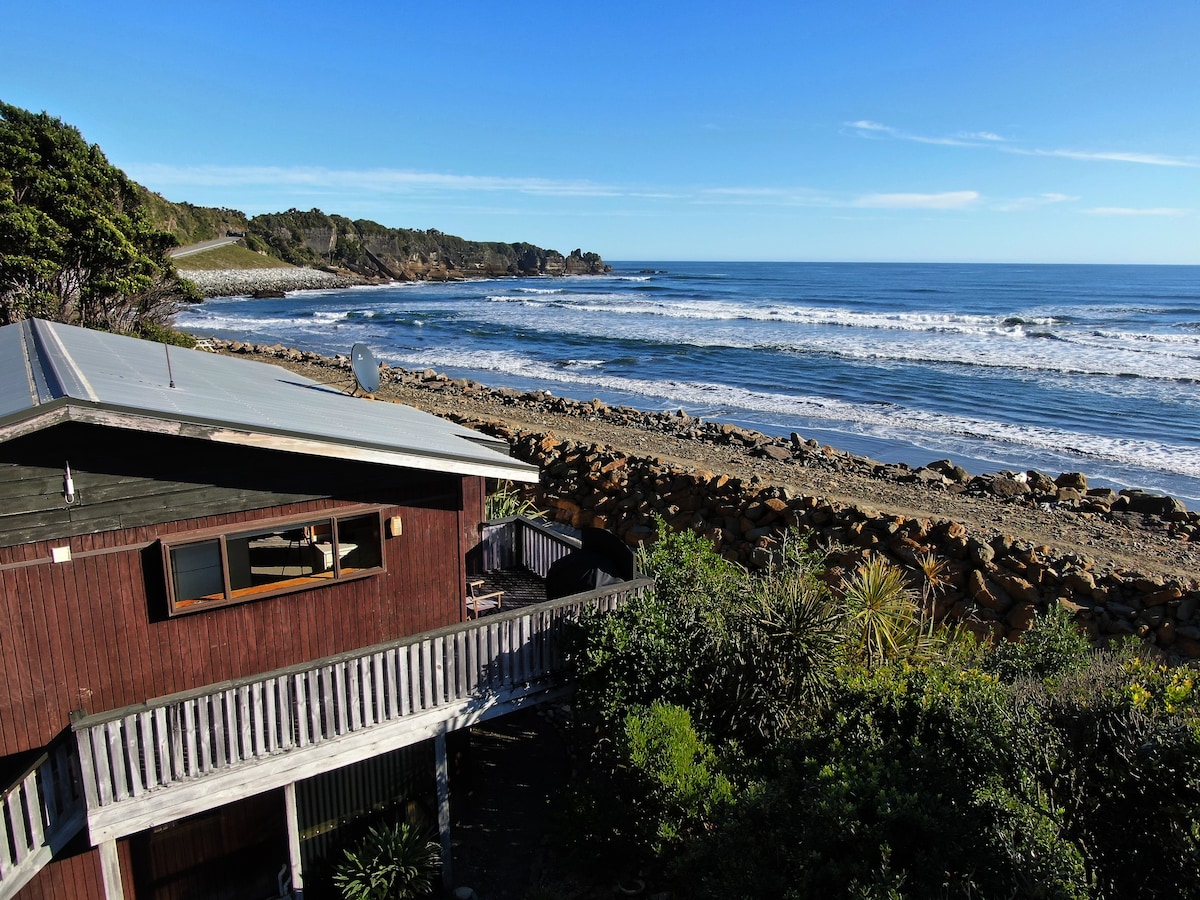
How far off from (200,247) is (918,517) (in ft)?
425

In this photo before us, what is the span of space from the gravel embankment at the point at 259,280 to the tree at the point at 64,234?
68720 millimetres

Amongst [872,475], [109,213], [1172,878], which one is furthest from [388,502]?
[109,213]

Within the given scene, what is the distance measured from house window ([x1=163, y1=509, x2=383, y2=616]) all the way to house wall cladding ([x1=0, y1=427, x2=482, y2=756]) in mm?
133

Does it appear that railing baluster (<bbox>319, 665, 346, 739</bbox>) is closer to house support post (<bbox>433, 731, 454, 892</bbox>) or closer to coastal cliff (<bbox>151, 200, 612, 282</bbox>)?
house support post (<bbox>433, 731, 454, 892</bbox>)

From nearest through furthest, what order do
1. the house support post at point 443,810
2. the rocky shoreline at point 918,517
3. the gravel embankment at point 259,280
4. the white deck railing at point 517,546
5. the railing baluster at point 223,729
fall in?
the railing baluster at point 223,729 → the house support post at point 443,810 → the white deck railing at point 517,546 → the rocky shoreline at point 918,517 → the gravel embankment at point 259,280

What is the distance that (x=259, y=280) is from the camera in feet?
361

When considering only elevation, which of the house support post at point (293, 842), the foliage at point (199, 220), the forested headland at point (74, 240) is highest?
the foliage at point (199, 220)

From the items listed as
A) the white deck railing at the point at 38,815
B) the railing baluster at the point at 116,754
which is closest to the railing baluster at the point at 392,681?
the railing baluster at the point at 116,754

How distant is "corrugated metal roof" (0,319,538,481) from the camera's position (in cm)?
641

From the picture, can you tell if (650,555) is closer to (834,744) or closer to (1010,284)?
(834,744)

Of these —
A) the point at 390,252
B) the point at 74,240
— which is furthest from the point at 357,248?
the point at 74,240

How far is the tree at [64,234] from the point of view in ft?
70.6

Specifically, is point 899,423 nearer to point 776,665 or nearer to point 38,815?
point 776,665

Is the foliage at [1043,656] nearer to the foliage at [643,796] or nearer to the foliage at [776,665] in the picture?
the foliage at [776,665]
